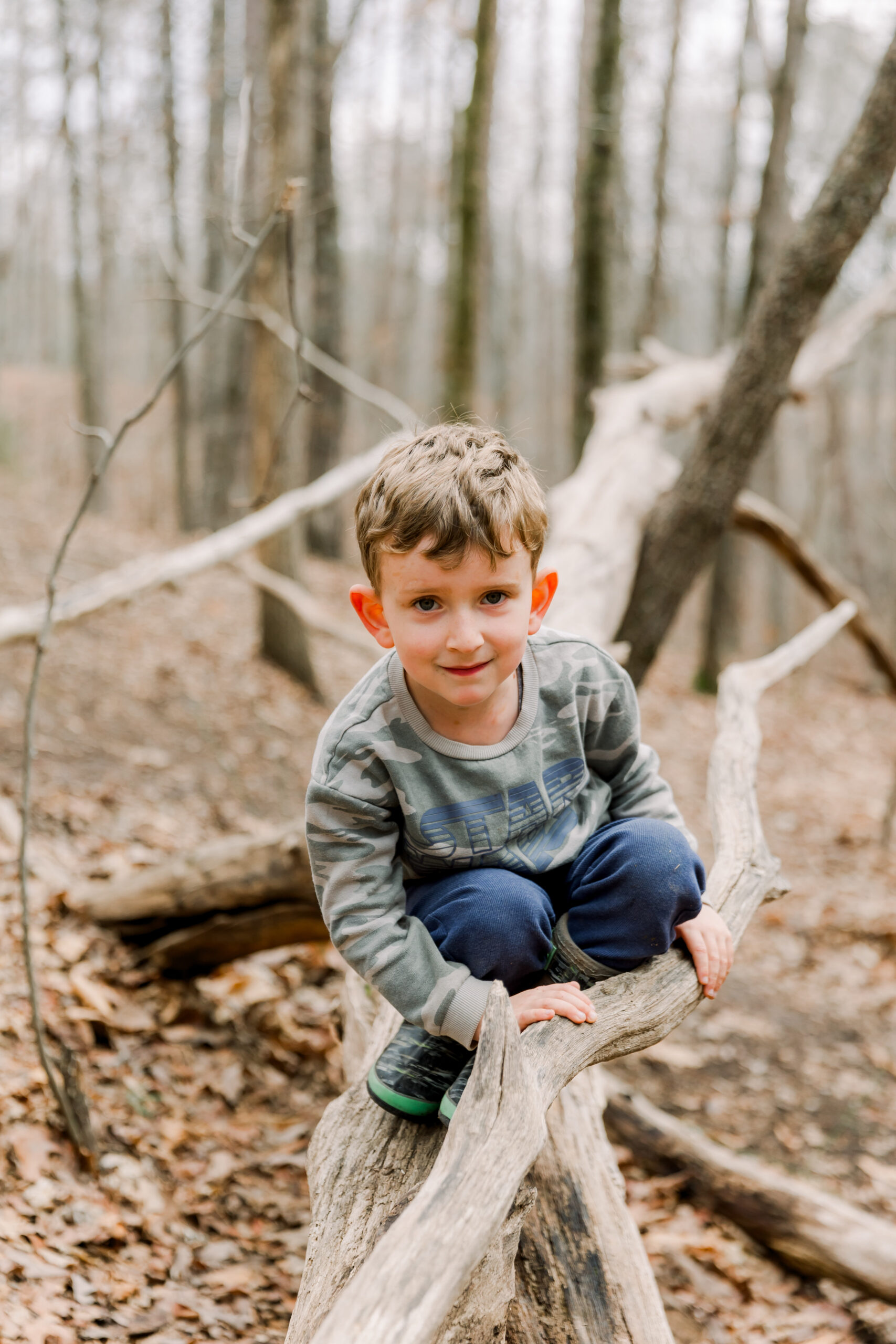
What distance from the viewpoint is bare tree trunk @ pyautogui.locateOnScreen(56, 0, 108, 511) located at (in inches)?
475

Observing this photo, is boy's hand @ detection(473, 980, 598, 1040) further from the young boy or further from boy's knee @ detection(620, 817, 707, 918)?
boy's knee @ detection(620, 817, 707, 918)

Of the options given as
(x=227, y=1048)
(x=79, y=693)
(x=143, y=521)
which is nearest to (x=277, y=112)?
(x=79, y=693)

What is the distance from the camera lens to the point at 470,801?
197 cm

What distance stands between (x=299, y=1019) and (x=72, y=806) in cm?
167

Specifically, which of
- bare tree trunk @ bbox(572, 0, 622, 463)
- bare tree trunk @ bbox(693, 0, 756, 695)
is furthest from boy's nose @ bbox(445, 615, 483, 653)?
bare tree trunk @ bbox(693, 0, 756, 695)

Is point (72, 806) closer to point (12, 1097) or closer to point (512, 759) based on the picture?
point (12, 1097)

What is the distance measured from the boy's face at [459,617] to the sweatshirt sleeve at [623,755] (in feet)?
1.23

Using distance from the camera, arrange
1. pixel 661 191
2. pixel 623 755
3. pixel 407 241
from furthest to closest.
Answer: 1. pixel 407 241
2. pixel 661 191
3. pixel 623 755

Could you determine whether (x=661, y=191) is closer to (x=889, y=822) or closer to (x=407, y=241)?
(x=889, y=822)

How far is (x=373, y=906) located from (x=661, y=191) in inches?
494

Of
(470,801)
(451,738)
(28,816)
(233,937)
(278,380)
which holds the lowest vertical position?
(233,937)

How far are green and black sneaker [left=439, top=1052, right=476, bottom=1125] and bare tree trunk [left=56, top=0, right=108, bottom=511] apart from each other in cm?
1182

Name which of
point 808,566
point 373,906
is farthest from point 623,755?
point 808,566

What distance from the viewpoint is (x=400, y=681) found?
6.41ft
